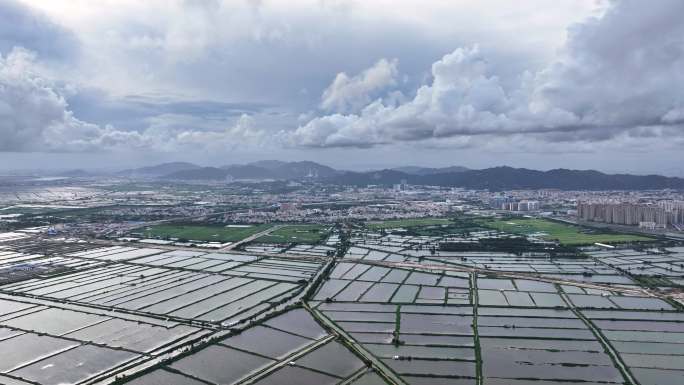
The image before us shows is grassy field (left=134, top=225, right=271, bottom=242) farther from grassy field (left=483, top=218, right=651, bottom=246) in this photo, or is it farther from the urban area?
grassy field (left=483, top=218, right=651, bottom=246)

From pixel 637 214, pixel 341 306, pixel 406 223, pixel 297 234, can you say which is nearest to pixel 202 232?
pixel 297 234

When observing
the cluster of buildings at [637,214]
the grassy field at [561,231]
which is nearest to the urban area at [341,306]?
the grassy field at [561,231]

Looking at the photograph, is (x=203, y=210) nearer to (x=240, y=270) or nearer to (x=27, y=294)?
(x=240, y=270)

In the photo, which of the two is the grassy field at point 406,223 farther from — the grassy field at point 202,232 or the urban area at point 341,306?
the grassy field at point 202,232

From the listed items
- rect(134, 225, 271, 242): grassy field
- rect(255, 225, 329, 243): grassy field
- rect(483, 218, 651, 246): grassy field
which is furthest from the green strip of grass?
rect(483, 218, 651, 246): grassy field

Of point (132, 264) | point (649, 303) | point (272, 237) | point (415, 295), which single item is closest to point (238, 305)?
point (415, 295)

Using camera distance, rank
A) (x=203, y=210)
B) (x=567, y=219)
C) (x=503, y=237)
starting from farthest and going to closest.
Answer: (x=203, y=210), (x=567, y=219), (x=503, y=237)
